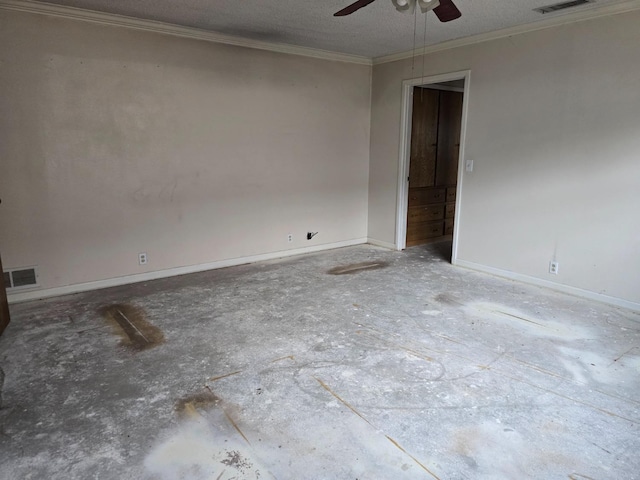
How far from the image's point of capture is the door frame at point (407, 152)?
473 cm

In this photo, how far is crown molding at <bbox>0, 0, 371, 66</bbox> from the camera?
3.48m

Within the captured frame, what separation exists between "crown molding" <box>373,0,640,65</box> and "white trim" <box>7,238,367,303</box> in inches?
103

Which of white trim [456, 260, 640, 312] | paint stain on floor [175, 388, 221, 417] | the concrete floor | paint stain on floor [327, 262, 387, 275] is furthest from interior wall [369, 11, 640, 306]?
paint stain on floor [175, 388, 221, 417]

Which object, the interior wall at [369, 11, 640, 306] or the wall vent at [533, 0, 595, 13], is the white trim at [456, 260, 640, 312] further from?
the wall vent at [533, 0, 595, 13]

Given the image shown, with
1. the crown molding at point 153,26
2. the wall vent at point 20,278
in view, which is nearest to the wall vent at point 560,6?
the crown molding at point 153,26

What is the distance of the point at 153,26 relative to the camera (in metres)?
4.05

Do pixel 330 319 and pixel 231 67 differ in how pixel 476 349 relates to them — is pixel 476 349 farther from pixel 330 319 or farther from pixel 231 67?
pixel 231 67

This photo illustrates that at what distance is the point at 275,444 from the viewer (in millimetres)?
1978

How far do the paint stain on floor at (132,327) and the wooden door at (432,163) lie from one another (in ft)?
12.2

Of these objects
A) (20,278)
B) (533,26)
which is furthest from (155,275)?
(533,26)

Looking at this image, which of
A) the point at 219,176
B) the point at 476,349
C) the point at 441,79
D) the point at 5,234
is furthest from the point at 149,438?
the point at 441,79

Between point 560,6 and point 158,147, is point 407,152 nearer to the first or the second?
point 560,6

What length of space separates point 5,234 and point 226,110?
7.89 feet

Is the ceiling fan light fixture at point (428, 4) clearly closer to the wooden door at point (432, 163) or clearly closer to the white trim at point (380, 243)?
the wooden door at point (432, 163)
